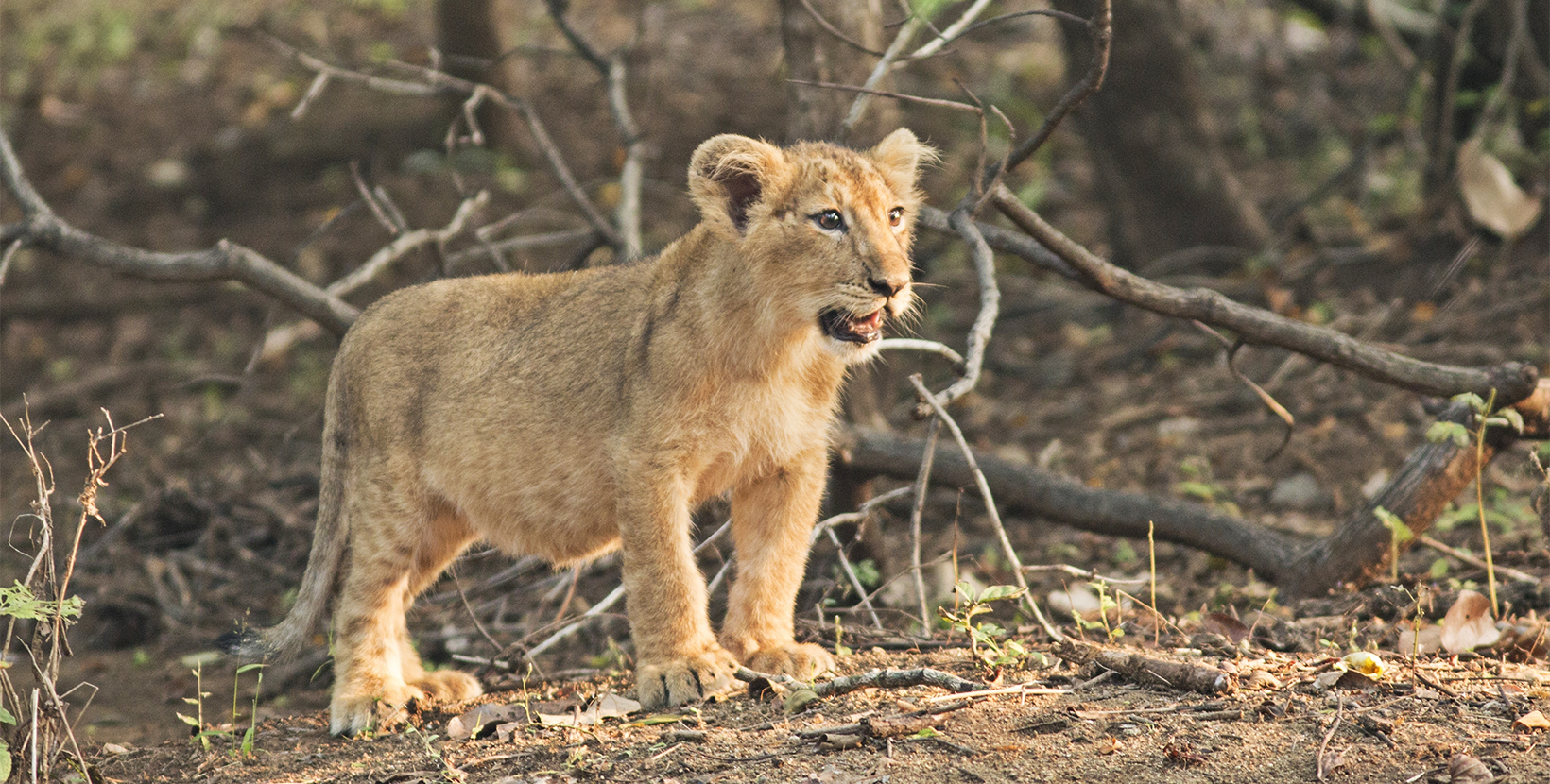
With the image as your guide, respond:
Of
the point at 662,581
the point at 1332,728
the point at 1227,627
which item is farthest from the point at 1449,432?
the point at 662,581

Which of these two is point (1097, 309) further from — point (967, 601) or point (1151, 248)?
point (967, 601)

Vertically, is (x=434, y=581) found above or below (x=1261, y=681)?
above

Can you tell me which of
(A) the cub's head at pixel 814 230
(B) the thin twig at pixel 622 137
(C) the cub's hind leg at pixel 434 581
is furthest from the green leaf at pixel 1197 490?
(C) the cub's hind leg at pixel 434 581

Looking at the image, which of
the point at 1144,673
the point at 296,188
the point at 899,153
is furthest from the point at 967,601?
the point at 296,188

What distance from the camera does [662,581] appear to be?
4.75 meters

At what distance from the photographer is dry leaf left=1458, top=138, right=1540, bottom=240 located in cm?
845

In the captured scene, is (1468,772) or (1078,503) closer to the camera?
(1468,772)

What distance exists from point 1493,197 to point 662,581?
6.52m

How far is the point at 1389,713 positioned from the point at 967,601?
1.29 metres

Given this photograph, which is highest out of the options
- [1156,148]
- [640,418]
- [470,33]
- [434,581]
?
[470,33]

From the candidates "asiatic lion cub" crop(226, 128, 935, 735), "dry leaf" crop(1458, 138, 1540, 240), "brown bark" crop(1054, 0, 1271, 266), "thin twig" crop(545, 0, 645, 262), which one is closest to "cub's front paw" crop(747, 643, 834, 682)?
"asiatic lion cub" crop(226, 128, 935, 735)

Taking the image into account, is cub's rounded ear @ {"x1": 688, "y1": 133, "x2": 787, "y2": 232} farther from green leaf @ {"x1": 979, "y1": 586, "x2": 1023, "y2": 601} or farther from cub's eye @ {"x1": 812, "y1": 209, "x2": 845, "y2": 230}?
A: green leaf @ {"x1": 979, "y1": 586, "x2": 1023, "y2": 601}

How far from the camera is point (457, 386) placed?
551 centimetres

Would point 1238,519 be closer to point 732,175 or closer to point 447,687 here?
point 732,175
